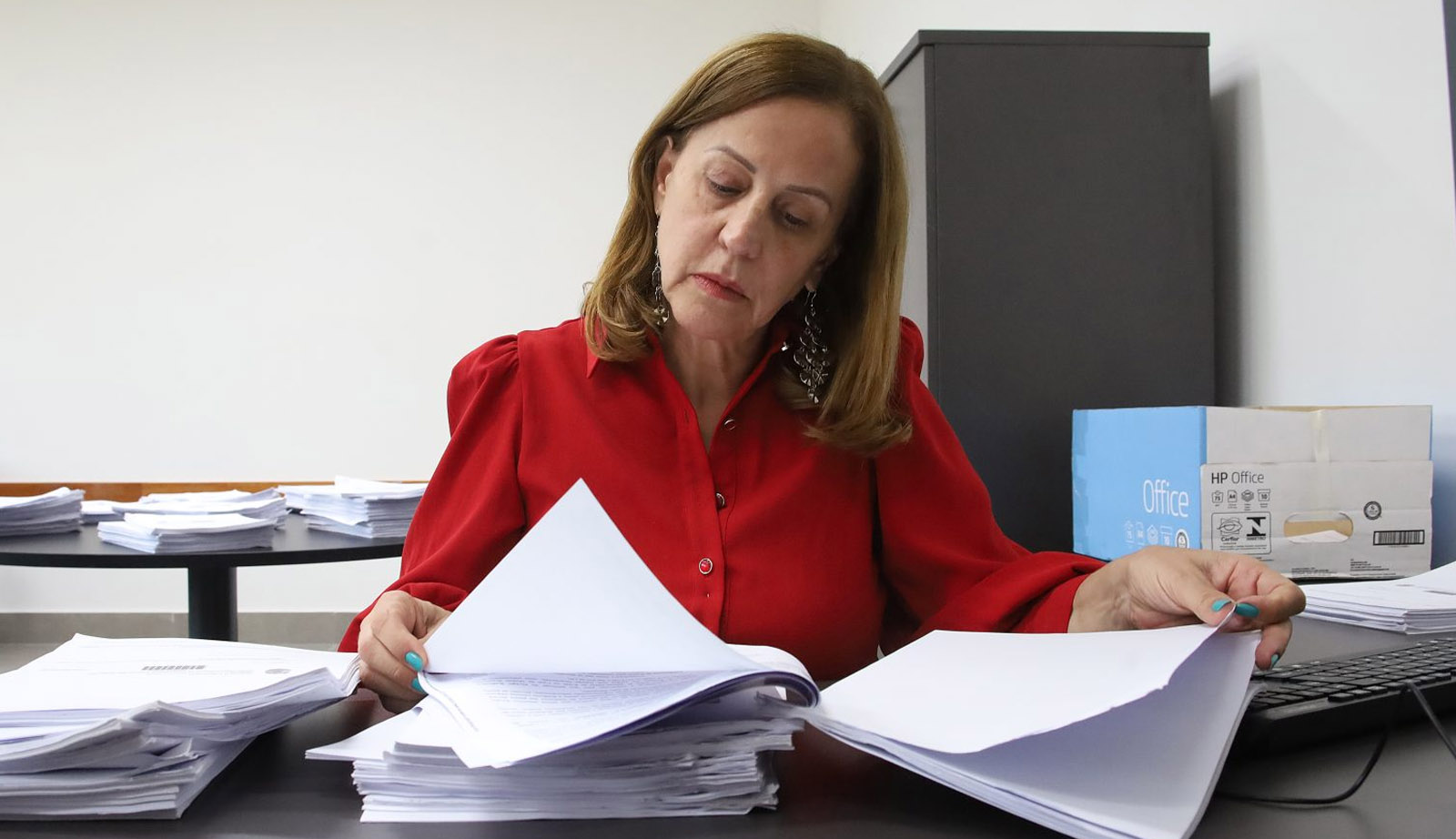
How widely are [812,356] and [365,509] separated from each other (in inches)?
46.9

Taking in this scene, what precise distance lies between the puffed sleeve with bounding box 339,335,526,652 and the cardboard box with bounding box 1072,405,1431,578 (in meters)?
0.88

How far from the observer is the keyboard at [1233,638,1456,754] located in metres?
0.63

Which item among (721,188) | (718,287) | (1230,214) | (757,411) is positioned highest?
(1230,214)

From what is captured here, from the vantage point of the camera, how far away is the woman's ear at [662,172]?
4.05 ft

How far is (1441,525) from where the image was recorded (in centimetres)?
143

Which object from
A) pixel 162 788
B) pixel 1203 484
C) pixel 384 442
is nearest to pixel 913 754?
pixel 162 788

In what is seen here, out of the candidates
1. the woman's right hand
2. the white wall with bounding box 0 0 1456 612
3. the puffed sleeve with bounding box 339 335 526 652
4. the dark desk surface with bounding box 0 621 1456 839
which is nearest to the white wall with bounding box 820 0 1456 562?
the dark desk surface with bounding box 0 621 1456 839

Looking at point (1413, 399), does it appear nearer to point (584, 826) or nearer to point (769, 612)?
point (769, 612)

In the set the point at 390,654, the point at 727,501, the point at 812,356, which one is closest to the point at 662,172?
the point at 812,356

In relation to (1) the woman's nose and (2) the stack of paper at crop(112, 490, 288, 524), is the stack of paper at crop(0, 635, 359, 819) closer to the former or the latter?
(1) the woman's nose

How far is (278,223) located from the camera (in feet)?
14.4

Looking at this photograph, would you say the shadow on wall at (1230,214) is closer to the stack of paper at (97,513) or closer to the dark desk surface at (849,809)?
the dark desk surface at (849,809)

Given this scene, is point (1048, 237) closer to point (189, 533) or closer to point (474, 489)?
point (474, 489)

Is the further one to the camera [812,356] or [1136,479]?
[1136,479]
